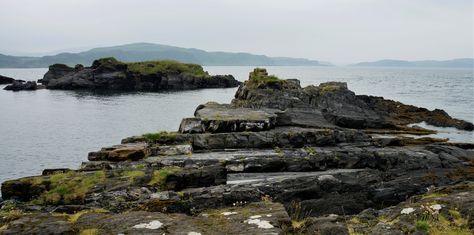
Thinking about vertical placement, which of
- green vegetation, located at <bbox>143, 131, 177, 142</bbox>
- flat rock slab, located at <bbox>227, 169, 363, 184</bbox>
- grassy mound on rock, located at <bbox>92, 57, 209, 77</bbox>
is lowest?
flat rock slab, located at <bbox>227, 169, 363, 184</bbox>

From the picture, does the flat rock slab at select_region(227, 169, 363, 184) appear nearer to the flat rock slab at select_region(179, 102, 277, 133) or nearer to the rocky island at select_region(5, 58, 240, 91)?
the flat rock slab at select_region(179, 102, 277, 133)

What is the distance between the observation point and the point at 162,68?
174 m

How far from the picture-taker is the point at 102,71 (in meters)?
164

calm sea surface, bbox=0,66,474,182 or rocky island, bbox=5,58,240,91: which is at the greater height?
rocky island, bbox=5,58,240,91

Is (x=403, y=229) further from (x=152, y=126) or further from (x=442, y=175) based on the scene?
(x=152, y=126)

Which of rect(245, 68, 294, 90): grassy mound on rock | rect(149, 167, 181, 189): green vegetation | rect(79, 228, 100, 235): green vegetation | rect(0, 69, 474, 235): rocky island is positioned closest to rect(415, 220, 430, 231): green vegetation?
rect(0, 69, 474, 235): rocky island

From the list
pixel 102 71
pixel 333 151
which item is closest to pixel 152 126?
pixel 333 151

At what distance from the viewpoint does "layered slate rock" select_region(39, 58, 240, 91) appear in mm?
160750

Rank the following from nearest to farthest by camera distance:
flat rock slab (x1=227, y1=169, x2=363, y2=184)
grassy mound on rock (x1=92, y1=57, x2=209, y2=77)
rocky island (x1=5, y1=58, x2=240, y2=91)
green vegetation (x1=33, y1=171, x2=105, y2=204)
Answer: green vegetation (x1=33, y1=171, x2=105, y2=204) < flat rock slab (x1=227, y1=169, x2=363, y2=184) < rocky island (x1=5, y1=58, x2=240, y2=91) < grassy mound on rock (x1=92, y1=57, x2=209, y2=77)

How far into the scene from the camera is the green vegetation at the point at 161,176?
72.2 feet

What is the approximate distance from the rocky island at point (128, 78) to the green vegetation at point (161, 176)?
138 metres

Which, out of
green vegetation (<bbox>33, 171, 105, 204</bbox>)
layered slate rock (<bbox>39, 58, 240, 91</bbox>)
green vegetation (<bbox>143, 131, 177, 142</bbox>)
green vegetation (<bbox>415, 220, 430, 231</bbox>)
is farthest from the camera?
layered slate rock (<bbox>39, 58, 240, 91</bbox>)

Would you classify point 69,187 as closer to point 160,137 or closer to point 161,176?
point 161,176

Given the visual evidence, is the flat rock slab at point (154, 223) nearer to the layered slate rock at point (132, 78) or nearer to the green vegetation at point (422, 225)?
the green vegetation at point (422, 225)
